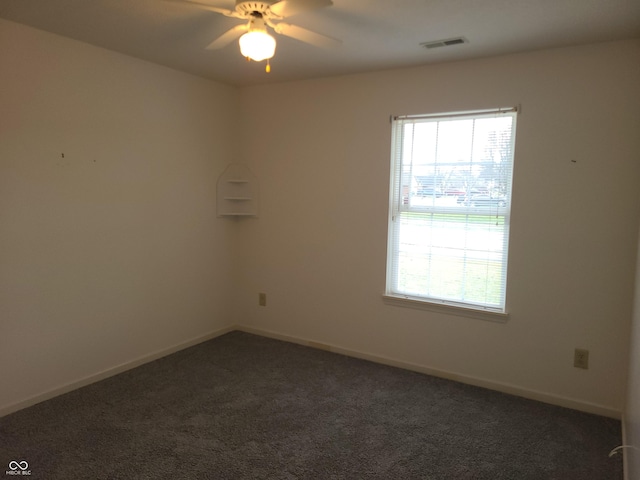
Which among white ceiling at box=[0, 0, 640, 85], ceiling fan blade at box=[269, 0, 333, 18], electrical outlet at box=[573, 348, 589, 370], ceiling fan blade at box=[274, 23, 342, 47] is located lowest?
electrical outlet at box=[573, 348, 589, 370]

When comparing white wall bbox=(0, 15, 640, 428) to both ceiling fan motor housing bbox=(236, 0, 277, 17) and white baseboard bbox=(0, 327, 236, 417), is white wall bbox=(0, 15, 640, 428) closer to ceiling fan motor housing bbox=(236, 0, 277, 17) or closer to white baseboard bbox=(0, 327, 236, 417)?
white baseboard bbox=(0, 327, 236, 417)

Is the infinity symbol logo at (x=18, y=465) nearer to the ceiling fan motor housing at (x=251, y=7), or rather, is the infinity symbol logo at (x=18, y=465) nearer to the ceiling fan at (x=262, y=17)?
the ceiling fan at (x=262, y=17)

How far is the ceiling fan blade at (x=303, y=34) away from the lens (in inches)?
83.7

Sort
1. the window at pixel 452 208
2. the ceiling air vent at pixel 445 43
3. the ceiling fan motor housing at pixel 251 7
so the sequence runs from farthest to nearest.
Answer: the window at pixel 452 208, the ceiling air vent at pixel 445 43, the ceiling fan motor housing at pixel 251 7

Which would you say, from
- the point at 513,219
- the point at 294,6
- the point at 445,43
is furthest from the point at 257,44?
the point at 513,219

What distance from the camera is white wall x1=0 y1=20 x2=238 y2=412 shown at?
2.67 metres

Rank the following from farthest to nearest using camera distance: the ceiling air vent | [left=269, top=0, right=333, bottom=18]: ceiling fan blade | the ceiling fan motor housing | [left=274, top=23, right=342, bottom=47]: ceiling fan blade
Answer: the ceiling air vent < [left=274, top=23, right=342, bottom=47]: ceiling fan blade < the ceiling fan motor housing < [left=269, top=0, right=333, bottom=18]: ceiling fan blade

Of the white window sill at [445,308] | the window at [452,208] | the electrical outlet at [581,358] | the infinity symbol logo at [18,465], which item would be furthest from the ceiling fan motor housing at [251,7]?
the electrical outlet at [581,358]

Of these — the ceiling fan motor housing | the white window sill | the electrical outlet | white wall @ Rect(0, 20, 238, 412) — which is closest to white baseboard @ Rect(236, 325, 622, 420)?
the electrical outlet

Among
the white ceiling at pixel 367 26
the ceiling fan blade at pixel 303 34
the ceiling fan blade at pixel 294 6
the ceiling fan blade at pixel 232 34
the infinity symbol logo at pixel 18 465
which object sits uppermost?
the white ceiling at pixel 367 26

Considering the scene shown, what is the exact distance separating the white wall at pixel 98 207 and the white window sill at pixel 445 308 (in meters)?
1.70

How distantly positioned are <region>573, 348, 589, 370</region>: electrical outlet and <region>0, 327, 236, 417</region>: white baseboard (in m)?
2.93

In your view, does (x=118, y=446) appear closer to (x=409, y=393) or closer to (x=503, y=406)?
(x=409, y=393)

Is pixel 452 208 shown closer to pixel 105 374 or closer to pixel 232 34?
pixel 232 34
